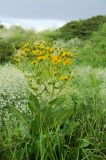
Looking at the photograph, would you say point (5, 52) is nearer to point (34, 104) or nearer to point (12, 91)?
point (12, 91)

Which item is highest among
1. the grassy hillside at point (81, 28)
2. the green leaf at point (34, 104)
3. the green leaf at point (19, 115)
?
the grassy hillside at point (81, 28)

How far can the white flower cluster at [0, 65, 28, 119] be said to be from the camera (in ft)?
25.4

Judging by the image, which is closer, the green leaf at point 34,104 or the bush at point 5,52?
the green leaf at point 34,104

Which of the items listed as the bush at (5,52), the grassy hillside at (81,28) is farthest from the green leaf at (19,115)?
the grassy hillside at (81,28)

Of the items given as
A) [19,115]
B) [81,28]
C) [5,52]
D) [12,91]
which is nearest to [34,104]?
[19,115]

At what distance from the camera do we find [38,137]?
6129 millimetres

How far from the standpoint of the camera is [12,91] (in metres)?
7.87

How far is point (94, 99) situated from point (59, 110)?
2.93ft

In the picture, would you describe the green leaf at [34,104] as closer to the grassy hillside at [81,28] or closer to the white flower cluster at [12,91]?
the white flower cluster at [12,91]

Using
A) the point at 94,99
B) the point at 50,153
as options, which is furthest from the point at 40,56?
the point at 50,153

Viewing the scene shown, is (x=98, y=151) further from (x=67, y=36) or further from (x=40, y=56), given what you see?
(x=67, y=36)

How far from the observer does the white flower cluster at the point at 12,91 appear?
7.75 meters

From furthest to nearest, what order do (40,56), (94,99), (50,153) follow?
1. (40,56)
2. (94,99)
3. (50,153)

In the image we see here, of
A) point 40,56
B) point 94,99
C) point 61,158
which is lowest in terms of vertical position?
point 61,158
